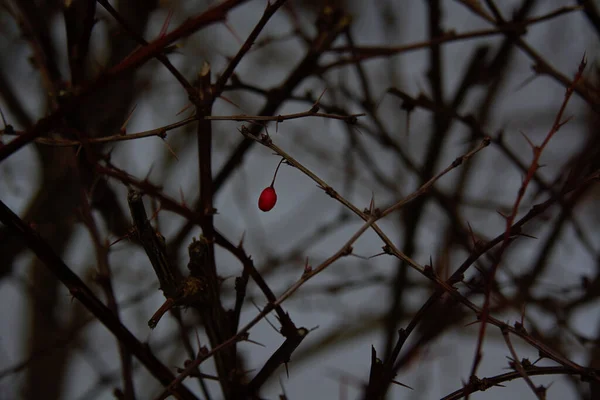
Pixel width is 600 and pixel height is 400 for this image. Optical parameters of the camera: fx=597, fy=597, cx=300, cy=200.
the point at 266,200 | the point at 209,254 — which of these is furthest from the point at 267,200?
the point at 209,254

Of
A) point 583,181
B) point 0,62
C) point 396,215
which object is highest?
point 0,62

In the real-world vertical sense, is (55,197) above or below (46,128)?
above

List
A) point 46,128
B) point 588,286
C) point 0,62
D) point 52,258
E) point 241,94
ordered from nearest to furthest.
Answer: point 46,128 < point 52,258 < point 588,286 < point 0,62 < point 241,94

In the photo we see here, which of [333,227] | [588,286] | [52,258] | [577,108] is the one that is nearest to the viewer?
[52,258]

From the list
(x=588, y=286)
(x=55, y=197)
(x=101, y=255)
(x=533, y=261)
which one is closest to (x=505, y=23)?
(x=588, y=286)

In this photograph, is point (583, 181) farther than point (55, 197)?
No

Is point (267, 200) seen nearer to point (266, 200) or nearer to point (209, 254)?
point (266, 200)

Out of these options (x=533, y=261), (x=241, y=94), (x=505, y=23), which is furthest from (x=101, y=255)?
(x=241, y=94)

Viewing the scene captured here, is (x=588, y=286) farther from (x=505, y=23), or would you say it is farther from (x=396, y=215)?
(x=396, y=215)

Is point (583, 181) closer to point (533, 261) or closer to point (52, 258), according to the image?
point (52, 258)
